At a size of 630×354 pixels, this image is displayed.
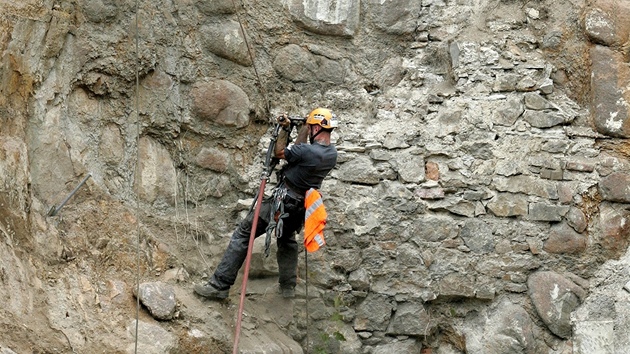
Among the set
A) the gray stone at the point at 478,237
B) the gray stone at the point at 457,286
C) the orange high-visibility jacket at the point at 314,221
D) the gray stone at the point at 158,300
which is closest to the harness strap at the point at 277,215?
the orange high-visibility jacket at the point at 314,221

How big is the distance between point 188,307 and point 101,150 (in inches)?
61.9

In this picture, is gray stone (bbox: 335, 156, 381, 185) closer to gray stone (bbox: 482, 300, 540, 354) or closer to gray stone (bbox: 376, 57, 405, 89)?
gray stone (bbox: 376, 57, 405, 89)

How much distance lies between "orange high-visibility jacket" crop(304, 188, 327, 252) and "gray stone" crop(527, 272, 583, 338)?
201 cm

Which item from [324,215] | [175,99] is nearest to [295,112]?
[175,99]

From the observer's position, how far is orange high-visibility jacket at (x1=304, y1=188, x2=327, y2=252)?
719 cm

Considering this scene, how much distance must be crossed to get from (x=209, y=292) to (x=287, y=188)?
101 cm

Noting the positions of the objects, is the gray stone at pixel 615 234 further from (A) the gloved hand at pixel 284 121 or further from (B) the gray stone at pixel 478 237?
(A) the gloved hand at pixel 284 121

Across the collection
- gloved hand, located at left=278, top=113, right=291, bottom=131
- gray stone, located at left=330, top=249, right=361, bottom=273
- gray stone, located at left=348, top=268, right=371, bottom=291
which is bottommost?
gray stone, located at left=348, top=268, right=371, bottom=291

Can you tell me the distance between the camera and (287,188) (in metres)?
7.39

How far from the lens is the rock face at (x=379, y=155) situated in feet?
25.0

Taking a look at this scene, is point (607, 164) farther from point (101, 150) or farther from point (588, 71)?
point (101, 150)

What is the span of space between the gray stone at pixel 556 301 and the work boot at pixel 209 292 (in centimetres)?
264

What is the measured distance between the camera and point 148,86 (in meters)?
8.05

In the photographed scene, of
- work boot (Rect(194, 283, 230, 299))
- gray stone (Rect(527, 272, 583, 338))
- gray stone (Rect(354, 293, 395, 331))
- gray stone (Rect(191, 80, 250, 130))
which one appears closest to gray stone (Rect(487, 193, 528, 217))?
gray stone (Rect(527, 272, 583, 338))
